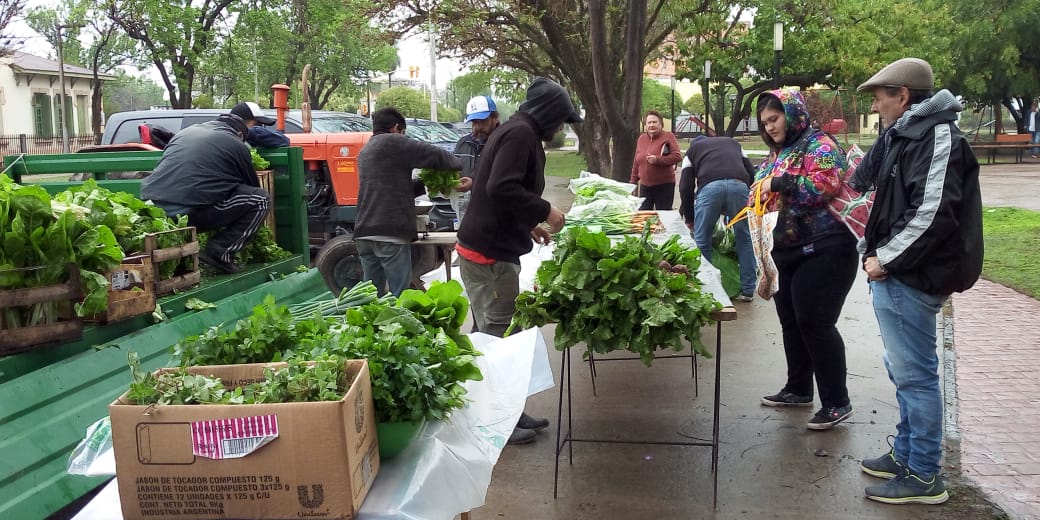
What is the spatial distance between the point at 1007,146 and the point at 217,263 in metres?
32.9

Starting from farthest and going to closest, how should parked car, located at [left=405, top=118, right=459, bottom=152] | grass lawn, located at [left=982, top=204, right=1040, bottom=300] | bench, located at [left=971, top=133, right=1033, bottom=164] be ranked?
1. bench, located at [left=971, top=133, right=1033, bottom=164]
2. parked car, located at [left=405, top=118, right=459, bottom=152]
3. grass lawn, located at [left=982, top=204, right=1040, bottom=300]

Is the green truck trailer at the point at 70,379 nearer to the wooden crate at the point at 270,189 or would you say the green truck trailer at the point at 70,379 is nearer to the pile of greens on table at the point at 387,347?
the wooden crate at the point at 270,189

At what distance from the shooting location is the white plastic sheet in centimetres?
230

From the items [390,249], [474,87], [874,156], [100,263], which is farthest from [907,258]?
[474,87]

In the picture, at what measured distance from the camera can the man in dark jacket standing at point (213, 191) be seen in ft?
17.3

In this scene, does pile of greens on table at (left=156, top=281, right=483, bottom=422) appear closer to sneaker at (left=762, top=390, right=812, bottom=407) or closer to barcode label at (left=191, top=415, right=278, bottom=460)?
barcode label at (left=191, top=415, right=278, bottom=460)

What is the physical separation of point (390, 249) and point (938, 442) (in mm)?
4083

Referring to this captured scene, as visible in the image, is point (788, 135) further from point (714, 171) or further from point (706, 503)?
point (714, 171)

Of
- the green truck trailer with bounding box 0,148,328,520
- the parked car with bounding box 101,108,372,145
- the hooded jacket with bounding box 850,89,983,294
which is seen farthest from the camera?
the parked car with bounding box 101,108,372,145

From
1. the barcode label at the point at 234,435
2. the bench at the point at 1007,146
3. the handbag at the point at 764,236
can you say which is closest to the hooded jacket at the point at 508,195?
the handbag at the point at 764,236

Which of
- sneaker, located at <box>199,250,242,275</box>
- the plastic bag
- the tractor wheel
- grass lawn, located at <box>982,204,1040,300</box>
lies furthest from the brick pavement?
the tractor wheel

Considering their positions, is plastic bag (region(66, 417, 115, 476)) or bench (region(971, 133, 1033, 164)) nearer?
plastic bag (region(66, 417, 115, 476))

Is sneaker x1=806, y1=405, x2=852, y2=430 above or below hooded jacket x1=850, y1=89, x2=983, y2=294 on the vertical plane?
below

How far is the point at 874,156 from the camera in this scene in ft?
13.8
